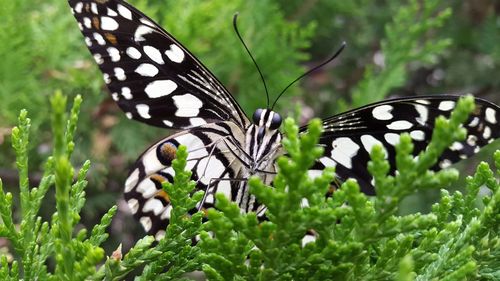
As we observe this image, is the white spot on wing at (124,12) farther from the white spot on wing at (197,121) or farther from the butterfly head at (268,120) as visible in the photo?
the butterfly head at (268,120)

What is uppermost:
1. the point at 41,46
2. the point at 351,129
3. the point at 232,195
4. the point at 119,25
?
the point at 41,46

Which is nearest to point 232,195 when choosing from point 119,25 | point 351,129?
point 351,129

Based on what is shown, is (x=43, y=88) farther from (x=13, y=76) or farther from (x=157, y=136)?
(x=157, y=136)

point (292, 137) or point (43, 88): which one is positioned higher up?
point (43, 88)

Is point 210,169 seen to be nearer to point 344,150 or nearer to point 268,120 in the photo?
point 268,120

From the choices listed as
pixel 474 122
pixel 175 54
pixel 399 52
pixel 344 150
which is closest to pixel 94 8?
pixel 175 54

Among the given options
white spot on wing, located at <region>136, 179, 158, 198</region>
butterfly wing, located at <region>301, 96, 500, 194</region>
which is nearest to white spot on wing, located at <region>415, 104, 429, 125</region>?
butterfly wing, located at <region>301, 96, 500, 194</region>
